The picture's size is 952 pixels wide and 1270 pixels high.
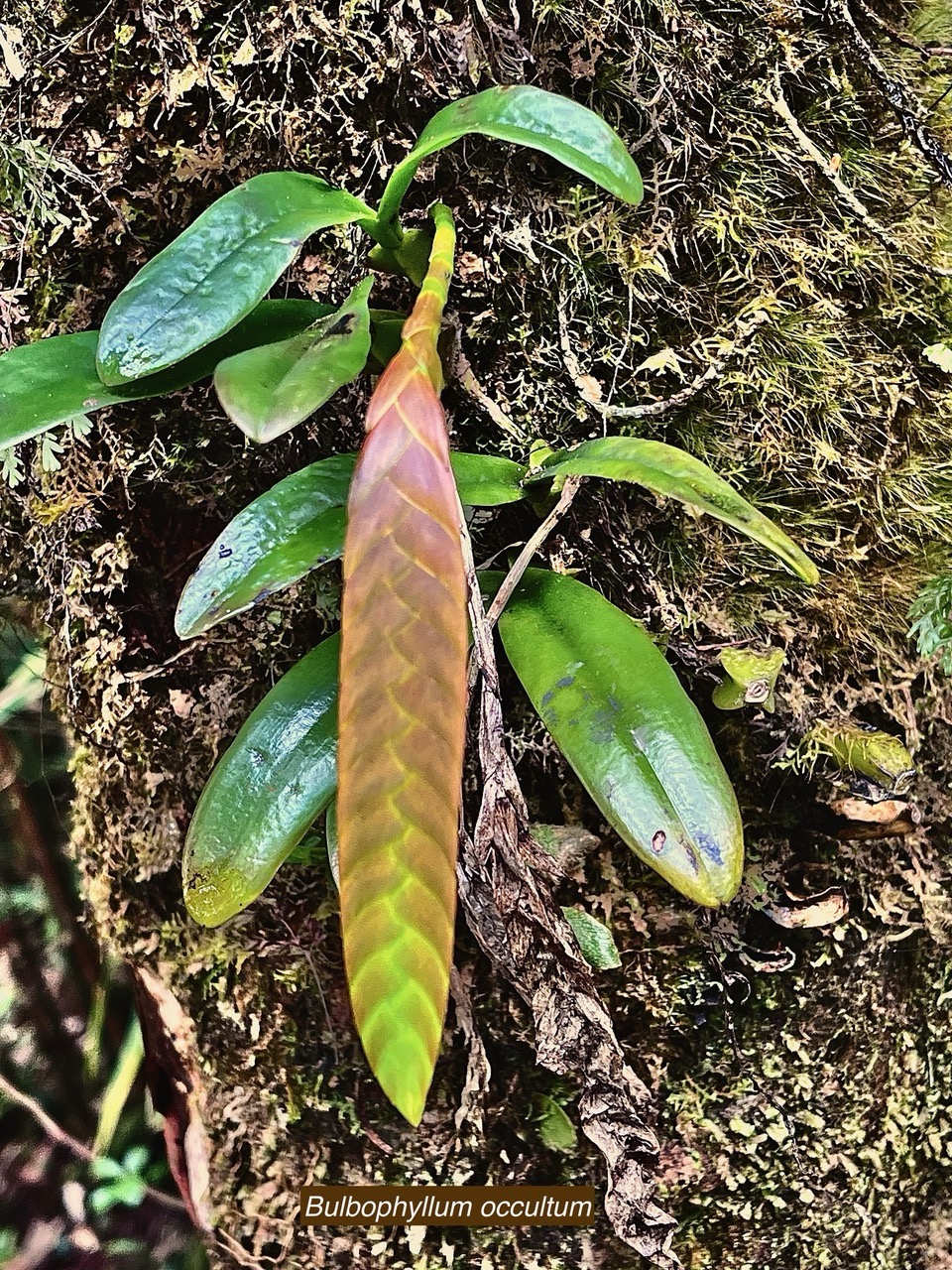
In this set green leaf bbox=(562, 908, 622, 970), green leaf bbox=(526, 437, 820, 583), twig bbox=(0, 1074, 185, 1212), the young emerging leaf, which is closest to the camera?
the young emerging leaf

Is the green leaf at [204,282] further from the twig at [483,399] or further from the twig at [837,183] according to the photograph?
the twig at [837,183]

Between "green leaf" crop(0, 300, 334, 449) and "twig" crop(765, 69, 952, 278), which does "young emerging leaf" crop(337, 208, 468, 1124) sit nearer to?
"green leaf" crop(0, 300, 334, 449)

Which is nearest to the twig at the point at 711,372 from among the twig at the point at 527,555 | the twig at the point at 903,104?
the twig at the point at 527,555

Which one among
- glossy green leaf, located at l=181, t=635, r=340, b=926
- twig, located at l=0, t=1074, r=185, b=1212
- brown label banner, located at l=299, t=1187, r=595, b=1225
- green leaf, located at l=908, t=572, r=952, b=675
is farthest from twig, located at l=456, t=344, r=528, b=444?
twig, located at l=0, t=1074, r=185, b=1212

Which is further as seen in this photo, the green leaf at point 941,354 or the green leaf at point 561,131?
the green leaf at point 941,354

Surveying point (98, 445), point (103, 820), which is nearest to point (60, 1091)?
point (103, 820)

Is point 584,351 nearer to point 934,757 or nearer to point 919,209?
point 919,209

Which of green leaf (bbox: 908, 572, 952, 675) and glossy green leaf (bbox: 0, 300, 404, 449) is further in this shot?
green leaf (bbox: 908, 572, 952, 675)
